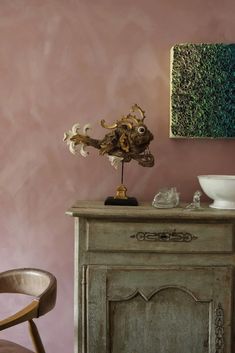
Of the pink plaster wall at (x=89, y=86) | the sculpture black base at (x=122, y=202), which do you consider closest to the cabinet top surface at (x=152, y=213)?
the sculpture black base at (x=122, y=202)

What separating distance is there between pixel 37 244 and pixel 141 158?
74 cm

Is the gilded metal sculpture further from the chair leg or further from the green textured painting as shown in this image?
the chair leg

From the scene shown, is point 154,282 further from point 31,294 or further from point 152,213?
point 31,294

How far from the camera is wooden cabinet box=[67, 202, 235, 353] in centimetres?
199

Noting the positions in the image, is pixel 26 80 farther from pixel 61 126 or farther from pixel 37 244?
pixel 37 244

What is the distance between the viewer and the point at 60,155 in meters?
2.46

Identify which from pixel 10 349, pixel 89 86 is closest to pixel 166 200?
pixel 89 86

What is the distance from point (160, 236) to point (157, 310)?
1.05 feet

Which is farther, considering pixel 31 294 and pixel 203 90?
pixel 203 90

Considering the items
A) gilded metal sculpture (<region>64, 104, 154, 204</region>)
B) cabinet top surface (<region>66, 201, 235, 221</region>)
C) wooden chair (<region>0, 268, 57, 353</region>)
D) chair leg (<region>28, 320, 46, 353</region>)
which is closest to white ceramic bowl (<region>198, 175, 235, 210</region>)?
cabinet top surface (<region>66, 201, 235, 221</region>)

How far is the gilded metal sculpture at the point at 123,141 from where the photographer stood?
220 centimetres

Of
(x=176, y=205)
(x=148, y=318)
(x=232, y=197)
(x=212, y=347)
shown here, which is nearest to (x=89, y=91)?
(x=176, y=205)

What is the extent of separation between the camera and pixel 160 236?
6.52ft

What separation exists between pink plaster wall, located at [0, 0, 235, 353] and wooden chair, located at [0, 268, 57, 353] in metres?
0.51
